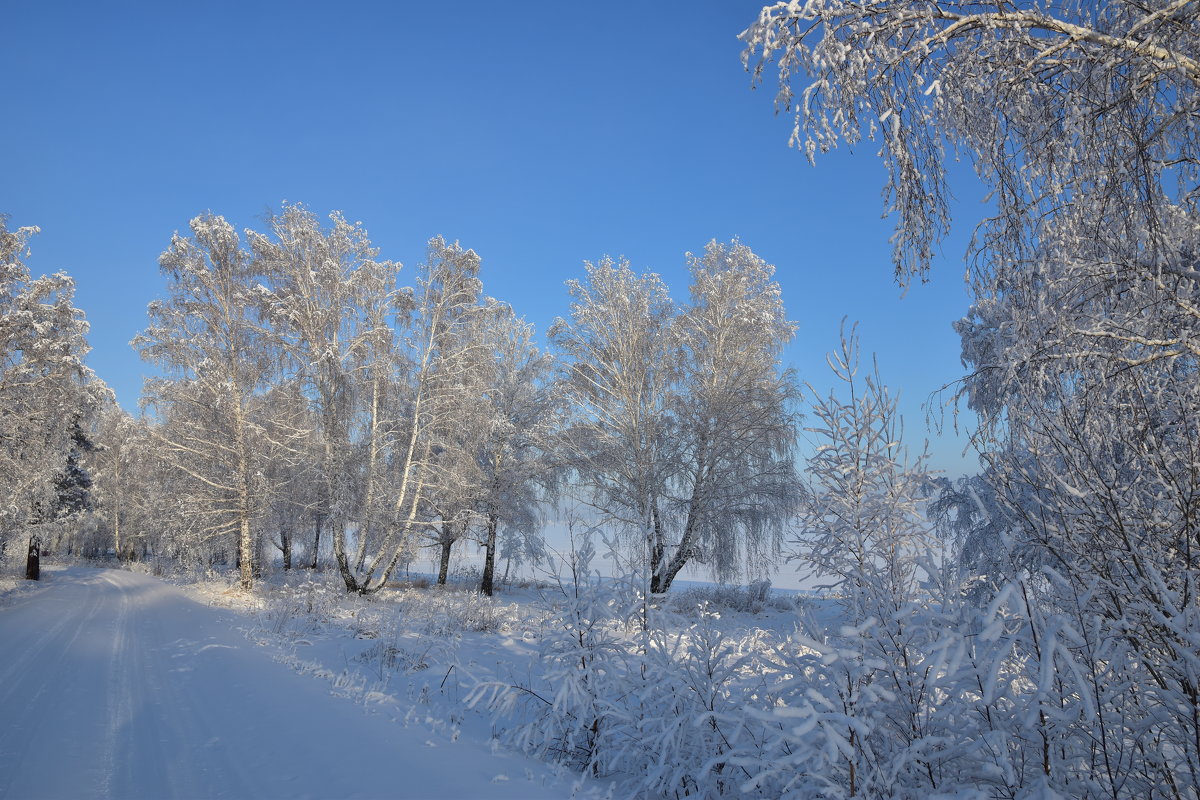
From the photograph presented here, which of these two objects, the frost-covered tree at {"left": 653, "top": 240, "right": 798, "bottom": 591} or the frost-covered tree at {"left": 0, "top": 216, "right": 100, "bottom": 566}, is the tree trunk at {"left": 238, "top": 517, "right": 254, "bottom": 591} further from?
the frost-covered tree at {"left": 653, "top": 240, "right": 798, "bottom": 591}

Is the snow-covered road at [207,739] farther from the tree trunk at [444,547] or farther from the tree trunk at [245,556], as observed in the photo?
the tree trunk at [444,547]

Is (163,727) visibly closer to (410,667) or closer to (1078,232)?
(410,667)

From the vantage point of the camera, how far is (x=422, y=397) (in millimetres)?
15461

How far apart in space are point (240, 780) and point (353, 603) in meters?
10.3

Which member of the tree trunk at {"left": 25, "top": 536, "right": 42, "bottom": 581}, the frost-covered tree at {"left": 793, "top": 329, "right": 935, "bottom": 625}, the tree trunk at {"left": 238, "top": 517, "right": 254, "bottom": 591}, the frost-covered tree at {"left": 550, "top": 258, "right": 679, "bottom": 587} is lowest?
the tree trunk at {"left": 25, "top": 536, "right": 42, "bottom": 581}

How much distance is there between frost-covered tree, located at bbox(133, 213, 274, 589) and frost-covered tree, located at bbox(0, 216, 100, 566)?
1.75 m

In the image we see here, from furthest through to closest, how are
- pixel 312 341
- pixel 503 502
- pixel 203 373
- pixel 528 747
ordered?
1. pixel 503 502
2. pixel 203 373
3. pixel 312 341
4. pixel 528 747

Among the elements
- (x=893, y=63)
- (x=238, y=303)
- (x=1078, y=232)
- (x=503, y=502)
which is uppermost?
(x=238, y=303)

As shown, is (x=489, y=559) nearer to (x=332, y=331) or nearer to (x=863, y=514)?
(x=332, y=331)

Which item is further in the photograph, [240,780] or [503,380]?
[503,380]

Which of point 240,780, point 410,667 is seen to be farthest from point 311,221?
point 240,780

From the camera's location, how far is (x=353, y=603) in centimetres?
1327

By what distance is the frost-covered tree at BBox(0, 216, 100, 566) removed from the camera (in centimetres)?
1346

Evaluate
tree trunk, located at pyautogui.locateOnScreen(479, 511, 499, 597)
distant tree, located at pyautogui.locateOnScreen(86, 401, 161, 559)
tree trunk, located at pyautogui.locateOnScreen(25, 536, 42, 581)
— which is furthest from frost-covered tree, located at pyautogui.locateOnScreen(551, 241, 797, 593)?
distant tree, located at pyautogui.locateOnScreen(86, 401, 161, 559)
